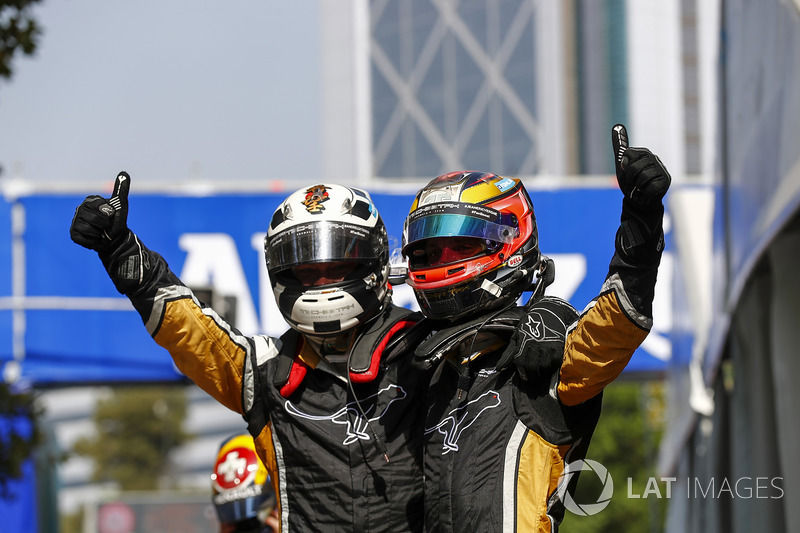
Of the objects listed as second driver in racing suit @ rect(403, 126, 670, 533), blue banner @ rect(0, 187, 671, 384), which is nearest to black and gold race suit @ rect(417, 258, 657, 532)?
second driver in racing suit @ rect(403, 126, 670, 533)

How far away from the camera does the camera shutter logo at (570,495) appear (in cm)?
345

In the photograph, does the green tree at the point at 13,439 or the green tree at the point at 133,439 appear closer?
the green tree at the point at 13,439

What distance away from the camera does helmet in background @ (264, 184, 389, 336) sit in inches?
150

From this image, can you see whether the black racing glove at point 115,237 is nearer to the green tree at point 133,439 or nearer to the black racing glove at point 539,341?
the black racing glove at point 539,341

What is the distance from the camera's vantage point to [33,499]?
34.5 feet

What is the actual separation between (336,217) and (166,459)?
51.4m

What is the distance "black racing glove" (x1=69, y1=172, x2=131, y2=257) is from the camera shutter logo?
61.3 inches

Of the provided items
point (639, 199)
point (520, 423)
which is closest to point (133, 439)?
point (520, 423)

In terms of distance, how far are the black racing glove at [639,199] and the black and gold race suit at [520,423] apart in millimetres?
88

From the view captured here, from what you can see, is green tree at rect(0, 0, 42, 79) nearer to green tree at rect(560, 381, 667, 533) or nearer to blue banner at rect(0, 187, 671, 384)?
blue banner at rect(0, 187, 671, 384)

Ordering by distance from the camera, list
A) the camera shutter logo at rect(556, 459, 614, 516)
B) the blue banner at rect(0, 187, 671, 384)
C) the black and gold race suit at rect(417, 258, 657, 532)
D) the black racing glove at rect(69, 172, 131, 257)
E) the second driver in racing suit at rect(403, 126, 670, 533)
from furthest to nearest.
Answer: the blue banner at rect(0, 187, 671, 384), the black racing glove at rect(69, 172, 131, 257), the camera shutter logo at rect(556, 459, 614, 516), the black and gold race suit at rect(417, 258, 657, 532), the second driver in racing suit at rect(403, 126, 670, 533)

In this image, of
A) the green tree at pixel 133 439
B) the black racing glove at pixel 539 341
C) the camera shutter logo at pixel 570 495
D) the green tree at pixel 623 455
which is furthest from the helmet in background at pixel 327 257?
the green tree at pixel 133 439

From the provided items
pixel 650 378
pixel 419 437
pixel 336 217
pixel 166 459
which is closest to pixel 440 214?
pixel 336 217
